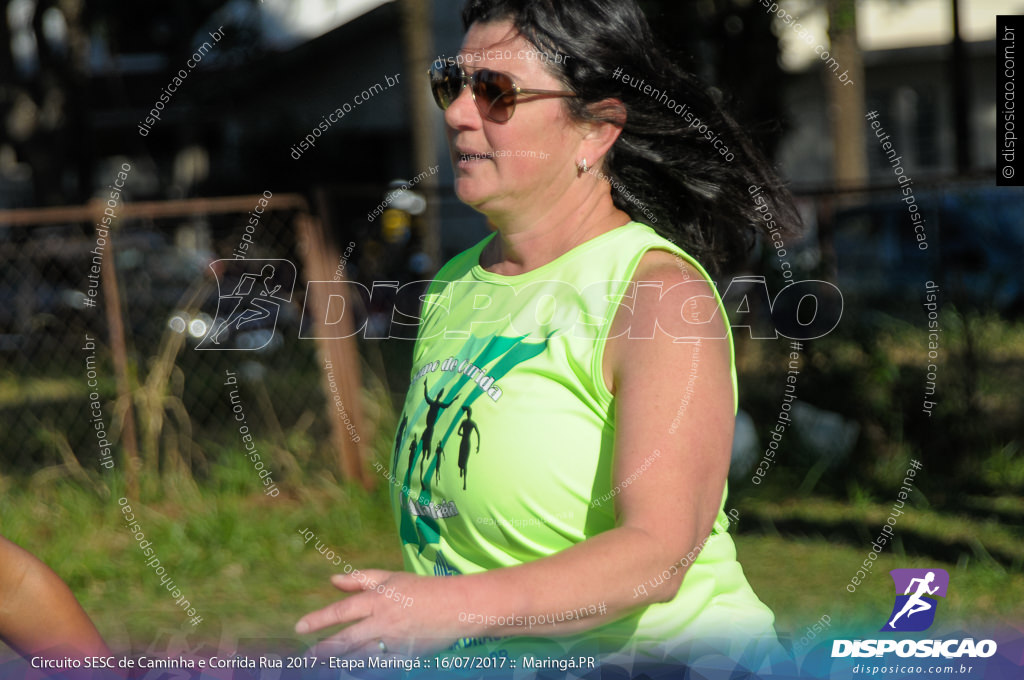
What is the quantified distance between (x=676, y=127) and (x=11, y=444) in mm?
5605

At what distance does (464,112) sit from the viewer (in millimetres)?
1717

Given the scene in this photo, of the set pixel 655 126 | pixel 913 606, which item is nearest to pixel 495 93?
pixel 655 126

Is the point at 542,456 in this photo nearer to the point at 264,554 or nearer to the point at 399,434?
the point at 399,434

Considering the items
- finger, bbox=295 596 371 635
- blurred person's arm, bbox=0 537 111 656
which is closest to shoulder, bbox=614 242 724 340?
finger, bbox=295 596 371 635

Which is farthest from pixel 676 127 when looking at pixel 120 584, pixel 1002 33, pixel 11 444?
pixel 11 444

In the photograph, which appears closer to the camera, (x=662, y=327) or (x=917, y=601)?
(x=662, y=327)

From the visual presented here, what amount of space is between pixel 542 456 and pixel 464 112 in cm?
59

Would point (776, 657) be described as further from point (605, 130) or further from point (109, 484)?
point (109, 484)

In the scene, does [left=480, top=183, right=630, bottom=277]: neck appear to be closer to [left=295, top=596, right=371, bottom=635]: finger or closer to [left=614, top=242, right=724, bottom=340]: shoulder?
[left=614, top=242, right=724, bottom=340]: shoulder

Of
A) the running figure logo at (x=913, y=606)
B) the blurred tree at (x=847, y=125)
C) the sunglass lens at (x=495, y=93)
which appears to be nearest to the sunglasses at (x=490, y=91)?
the sunglass lens at (x=495, y=93)

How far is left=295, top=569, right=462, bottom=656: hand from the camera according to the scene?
1161mm

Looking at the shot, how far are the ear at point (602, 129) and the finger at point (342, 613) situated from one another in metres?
0.86

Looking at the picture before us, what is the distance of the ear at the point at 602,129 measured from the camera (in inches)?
67.3

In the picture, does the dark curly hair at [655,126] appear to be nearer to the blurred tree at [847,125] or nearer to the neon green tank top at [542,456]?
the neon green tank top at [542,456]
